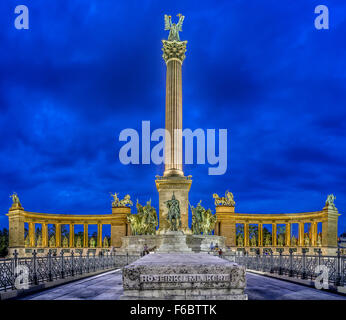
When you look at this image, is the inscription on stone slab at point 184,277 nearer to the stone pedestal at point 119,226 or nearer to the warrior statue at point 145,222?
the warrior statue at point 145,222

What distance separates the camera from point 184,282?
312 inches

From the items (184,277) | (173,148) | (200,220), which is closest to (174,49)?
(173,148)

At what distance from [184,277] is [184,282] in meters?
0.12

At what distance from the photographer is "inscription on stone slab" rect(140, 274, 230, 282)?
784 cm

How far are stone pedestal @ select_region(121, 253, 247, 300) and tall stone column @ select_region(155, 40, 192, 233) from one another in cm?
3254

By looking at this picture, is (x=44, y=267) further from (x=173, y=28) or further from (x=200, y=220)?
(x=173, y=28)

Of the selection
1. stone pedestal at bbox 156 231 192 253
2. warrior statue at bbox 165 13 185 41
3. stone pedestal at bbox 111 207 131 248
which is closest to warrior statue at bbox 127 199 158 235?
stone pedestal at bbox 156 231 192 253

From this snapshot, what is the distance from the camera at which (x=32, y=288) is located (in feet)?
44.3

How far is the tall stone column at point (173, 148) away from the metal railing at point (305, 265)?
1709 centimetres

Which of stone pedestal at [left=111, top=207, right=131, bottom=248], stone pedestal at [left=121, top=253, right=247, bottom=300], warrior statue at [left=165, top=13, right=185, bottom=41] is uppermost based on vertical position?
warrior statue at [left=165, top=13, right=185, bottom=41]

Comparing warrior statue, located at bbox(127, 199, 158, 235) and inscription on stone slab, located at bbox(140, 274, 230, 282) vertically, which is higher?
inscription on stone slab, located at bbox(140, 274, 230, 282)

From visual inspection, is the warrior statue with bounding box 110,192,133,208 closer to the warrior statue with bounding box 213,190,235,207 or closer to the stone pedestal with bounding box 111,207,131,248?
the stone pedestal with bounding box 111,207,131,248

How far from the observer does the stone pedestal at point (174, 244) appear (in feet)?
111
